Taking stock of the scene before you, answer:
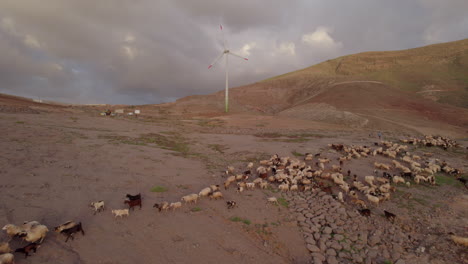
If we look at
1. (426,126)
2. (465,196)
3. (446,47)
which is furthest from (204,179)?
(446,47)

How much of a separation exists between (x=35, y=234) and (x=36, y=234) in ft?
0.08

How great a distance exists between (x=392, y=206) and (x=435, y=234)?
2199 millimetres

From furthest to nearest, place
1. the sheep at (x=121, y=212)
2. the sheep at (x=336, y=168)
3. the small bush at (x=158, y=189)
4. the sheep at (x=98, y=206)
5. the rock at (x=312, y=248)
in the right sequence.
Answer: the sheep at (x=336, y=168), the small bush at (x=158, y=189), the sheep at (x=98, y=206), the sheep at (x=121, y=212), the rock at (x=312, y=248)

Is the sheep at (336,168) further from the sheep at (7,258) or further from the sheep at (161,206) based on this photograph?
the sheep at (7,258)

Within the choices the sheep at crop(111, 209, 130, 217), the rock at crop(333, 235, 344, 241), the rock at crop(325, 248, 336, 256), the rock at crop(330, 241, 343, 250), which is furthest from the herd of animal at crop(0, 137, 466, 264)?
the rock at crop(325, 248, 336, 256)

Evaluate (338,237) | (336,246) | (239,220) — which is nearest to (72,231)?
(239,220)

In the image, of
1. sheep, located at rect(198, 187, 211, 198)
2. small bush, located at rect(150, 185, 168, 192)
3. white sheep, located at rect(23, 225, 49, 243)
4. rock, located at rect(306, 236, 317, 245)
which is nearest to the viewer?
white sheep, located at rect(23, 225, 49, 243)

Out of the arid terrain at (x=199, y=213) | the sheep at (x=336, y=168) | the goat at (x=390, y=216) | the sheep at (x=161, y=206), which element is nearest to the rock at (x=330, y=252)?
the arid terrain at (x=199, y=213)

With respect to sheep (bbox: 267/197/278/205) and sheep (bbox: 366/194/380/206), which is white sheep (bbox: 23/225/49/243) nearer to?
sheep (bbox: 267/197/278/205)

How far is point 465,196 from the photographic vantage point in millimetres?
11633

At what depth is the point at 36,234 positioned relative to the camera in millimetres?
6359

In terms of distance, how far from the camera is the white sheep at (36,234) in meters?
6.24

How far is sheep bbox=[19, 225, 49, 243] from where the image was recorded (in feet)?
20.5

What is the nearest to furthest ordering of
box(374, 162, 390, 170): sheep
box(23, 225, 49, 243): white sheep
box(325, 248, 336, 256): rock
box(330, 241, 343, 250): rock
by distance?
box(23, 225, 49, 243): white sheep, box(325, 248, 336, 256): rock, box(330, 241, 343, 250): rock, box(374, 162, 390, 170): sheep
